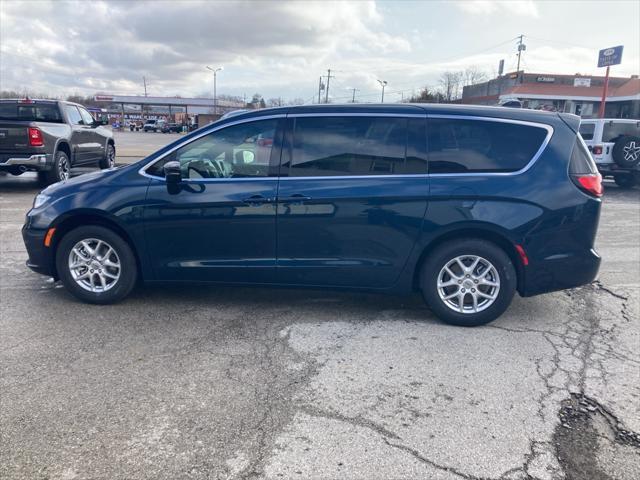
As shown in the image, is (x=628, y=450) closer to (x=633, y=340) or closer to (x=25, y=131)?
(x=633, y=340)

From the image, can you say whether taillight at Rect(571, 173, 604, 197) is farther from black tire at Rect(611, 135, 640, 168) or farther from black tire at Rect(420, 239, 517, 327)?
black tire at Rect(611, 135, 640, 168)

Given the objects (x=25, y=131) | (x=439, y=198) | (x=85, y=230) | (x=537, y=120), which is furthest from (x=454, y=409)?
(x=25, y=131)

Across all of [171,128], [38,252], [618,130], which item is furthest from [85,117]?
[171,128]

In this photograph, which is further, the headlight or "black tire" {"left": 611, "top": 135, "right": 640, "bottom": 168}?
"black tire" {"left": 611, "top": 135, "right": 640, "bottom": 168}

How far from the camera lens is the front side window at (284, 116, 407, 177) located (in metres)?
4.34

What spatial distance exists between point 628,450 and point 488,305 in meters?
1.71

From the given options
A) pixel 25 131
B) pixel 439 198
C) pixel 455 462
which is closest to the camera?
pixel 455 462

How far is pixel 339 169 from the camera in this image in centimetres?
Result: 437

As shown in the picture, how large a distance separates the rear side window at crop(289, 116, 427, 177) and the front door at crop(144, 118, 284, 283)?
343mm

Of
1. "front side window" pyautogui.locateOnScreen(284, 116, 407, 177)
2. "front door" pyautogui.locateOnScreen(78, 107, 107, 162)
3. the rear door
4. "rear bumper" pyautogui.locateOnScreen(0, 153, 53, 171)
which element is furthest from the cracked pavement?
"front door" pyautogui.locateOnScreen(78, 107, 107, 162)

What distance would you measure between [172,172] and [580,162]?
3.48m

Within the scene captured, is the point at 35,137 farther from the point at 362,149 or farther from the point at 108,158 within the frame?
the point at 362,149

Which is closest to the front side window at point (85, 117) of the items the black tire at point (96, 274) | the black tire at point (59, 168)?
the black tire at point (59, 168)

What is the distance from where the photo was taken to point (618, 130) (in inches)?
548
